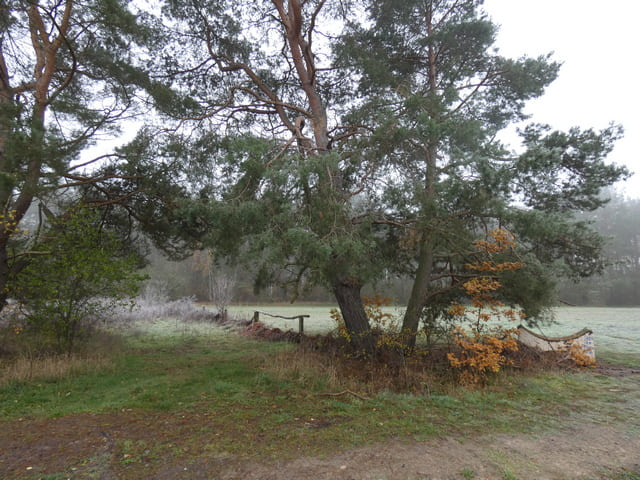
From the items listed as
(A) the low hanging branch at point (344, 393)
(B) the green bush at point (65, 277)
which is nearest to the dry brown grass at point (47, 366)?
(B) the green bush at point (65, 277)

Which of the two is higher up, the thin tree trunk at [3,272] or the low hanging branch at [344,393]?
the thin tree trunk at [3,272]

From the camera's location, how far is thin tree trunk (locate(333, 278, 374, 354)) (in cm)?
766

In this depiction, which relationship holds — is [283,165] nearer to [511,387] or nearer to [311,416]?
[311,416]

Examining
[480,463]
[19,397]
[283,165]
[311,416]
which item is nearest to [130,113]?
[283,165]

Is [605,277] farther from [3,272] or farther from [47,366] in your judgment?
[3,272]

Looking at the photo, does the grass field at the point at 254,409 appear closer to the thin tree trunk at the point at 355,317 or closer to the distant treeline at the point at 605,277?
the thin tree trunk at the point at 355,317

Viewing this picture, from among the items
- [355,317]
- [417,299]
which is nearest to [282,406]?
[355,317]

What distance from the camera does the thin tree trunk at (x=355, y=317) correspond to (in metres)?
7.66

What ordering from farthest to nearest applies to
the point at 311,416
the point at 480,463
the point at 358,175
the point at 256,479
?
the point at 358,175
the point at 311,416
the point at 480,463
the point at 256,479

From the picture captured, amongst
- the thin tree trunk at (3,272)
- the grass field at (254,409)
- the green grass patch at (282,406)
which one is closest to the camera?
the grass field at (254,409)

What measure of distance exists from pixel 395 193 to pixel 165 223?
5.08 meters

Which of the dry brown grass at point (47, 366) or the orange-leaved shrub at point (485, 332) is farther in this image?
the orange-leaved shrub at point (485, 332)

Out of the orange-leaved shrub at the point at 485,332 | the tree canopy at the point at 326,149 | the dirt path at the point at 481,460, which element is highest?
the tree canopy at the point at 326,149

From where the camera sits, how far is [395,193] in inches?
252
